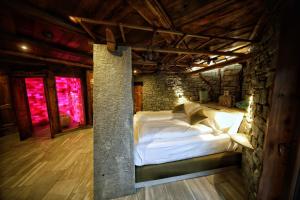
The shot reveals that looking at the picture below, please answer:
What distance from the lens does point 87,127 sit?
14.3ft

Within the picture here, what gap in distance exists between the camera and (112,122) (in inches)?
60.2

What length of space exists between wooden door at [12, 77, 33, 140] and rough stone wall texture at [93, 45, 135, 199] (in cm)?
374

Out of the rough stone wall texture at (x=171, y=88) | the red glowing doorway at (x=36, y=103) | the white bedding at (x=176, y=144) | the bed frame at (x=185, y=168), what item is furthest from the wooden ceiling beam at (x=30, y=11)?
the red glowing doorway at (x=36, y=103)

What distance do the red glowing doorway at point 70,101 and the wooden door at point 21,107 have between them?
0.90 meters

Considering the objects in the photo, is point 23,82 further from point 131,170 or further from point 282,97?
point 282,97

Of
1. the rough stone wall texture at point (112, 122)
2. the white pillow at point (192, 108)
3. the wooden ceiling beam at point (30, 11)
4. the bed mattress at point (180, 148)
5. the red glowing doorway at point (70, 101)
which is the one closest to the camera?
the wooden ceiling beam at point (30, 11)

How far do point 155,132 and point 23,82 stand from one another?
14.6 ft

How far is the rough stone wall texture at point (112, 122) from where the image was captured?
1.47 m

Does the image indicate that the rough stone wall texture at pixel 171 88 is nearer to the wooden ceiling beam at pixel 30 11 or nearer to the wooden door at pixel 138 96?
the wooden door at pixel 138 96

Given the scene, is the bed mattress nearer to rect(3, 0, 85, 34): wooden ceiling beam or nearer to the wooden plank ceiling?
the wooden plank ceiling

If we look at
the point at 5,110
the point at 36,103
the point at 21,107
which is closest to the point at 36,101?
the point at 36,103

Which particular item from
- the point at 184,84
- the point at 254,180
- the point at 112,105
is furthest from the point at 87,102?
the point at 254,180

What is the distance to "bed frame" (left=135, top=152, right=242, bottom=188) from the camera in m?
1.84

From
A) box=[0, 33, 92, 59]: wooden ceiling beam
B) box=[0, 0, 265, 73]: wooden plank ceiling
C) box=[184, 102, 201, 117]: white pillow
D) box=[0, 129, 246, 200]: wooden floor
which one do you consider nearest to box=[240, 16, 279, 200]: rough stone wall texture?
box=[0, 0, 265, 73]: wooden plank ceiling
